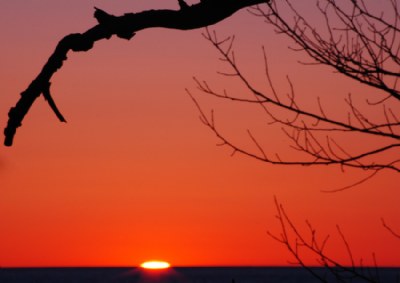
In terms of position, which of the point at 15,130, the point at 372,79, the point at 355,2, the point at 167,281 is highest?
the point at 167,281

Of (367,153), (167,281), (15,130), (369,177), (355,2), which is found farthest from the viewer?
(167,281)

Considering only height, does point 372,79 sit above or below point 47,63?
above

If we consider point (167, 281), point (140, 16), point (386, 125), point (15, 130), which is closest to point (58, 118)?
point (15, 130)

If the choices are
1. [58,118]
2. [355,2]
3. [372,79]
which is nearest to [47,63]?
[58,118]

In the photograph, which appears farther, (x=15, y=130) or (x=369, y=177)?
(x=369, y=177)

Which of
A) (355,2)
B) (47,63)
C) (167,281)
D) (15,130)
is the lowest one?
(15,130)

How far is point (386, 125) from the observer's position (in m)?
5.86

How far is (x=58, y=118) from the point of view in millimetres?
4684

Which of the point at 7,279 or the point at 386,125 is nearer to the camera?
the point at 386,125

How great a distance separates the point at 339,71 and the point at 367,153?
609 millimetres

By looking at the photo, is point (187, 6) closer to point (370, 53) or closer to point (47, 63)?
point (47, 63)

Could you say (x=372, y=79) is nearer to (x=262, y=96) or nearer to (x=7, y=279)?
(x=262, y=96)

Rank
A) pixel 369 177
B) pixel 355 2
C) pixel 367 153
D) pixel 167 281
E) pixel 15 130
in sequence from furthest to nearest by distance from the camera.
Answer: pixel 167 281, pixel 355 2, pixel 369 177, pixel 367 153, pixel 15 130

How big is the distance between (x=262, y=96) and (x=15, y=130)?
6.64ft
